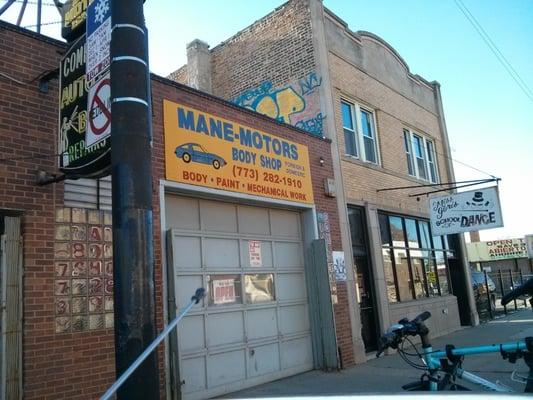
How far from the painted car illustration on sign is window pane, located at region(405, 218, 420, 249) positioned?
7.89 m

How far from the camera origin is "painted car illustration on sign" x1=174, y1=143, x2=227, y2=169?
7.96m

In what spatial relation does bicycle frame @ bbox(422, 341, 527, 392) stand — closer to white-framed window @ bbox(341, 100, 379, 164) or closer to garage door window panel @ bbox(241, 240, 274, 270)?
garage door window panel @ bbox(241, 240, 274, 270)

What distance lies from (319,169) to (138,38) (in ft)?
26.3

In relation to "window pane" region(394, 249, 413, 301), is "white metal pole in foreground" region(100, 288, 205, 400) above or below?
below

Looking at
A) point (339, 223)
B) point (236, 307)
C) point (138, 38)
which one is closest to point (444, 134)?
point (339, 223)

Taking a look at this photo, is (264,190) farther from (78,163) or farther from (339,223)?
(78,163)

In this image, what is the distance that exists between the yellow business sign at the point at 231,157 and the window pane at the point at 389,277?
3.66m

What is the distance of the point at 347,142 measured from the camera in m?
12.8

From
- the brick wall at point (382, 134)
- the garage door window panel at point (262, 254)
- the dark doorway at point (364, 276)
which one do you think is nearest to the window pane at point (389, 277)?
the dark doorway at point (364, 276)

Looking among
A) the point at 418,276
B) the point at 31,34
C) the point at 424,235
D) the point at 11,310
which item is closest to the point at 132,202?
the point at 11,310

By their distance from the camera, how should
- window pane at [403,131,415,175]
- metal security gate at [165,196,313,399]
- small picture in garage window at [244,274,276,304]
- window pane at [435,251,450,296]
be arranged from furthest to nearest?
window pane at [435,251,450,296] → window pane at [403,131,415,175] → small picture in garage window at [244,274,276,304] → metal security gate at [165,196,313,399]

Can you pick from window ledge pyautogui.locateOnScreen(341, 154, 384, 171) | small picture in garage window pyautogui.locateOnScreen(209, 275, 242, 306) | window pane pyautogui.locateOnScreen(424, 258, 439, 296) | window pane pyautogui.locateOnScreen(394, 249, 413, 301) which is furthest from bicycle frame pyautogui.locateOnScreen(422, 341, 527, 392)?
window pane pyautogui.locateOnScreen(424, 258, 439, 296)

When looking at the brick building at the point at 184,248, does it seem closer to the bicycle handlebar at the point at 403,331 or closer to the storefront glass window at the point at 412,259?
the storefront glass window at the point at 412,259

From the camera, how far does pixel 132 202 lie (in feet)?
9.98
